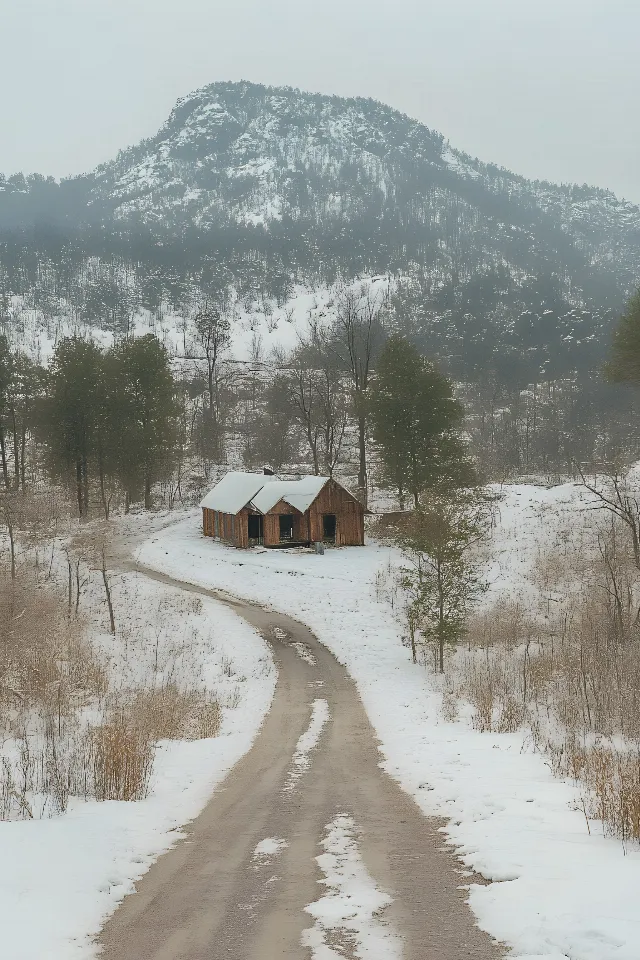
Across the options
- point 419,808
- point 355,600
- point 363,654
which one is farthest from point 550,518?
point 419,808

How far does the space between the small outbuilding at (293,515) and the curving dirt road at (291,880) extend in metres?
29.7

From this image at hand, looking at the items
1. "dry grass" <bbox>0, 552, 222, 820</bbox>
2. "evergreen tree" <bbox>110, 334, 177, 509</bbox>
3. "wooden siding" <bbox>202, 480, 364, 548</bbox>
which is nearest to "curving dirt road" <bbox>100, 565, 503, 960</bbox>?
"dry grass" <bbox>0, 552, 222, 820</bbox>

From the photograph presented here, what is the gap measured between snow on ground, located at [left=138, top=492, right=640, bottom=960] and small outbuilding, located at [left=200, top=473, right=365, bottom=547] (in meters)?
12.7

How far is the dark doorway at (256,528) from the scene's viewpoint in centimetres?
4247

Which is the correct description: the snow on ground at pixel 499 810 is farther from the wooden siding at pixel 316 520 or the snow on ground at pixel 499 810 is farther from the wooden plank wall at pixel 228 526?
the wooden siding at pixel 316 520

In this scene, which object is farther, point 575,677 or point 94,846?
point 575,677

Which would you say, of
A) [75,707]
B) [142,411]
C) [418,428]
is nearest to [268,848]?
[75,707]

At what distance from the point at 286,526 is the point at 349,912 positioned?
37487 millimetres

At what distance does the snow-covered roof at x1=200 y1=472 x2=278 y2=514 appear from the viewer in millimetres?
42059

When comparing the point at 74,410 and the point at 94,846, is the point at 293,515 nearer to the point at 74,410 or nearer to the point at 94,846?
the point at 74,410

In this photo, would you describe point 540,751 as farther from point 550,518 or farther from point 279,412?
point 279,412

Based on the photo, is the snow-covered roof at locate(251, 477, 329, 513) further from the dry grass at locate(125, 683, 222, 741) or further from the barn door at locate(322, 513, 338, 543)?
the dry grass at locate(125, 683, 222, 741)

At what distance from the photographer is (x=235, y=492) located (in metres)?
43.7

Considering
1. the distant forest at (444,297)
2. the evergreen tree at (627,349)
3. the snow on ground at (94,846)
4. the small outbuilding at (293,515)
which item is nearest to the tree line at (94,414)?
the small outbuilding at (293,515)
